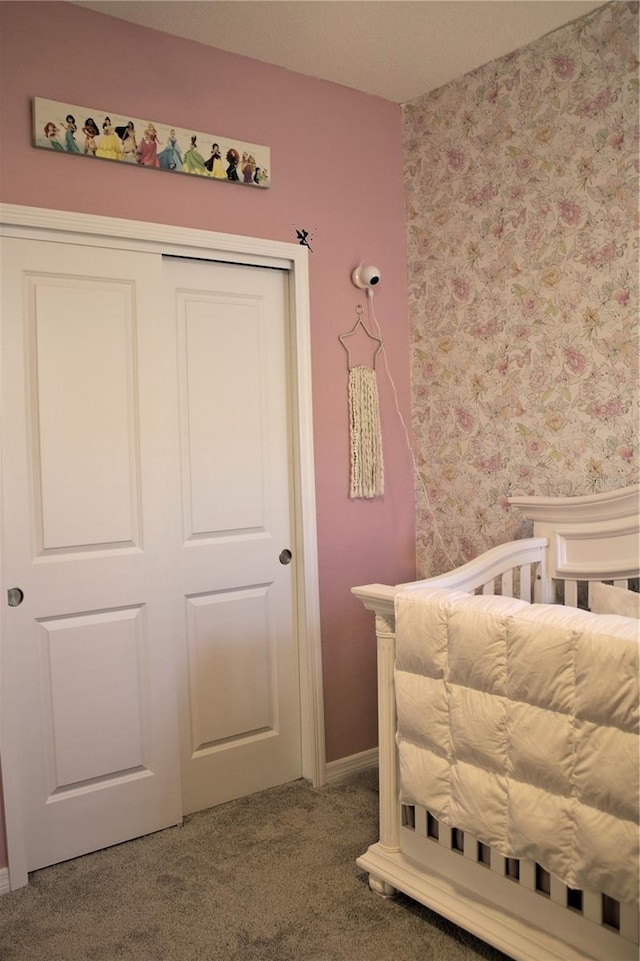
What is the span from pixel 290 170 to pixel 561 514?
1.53 m

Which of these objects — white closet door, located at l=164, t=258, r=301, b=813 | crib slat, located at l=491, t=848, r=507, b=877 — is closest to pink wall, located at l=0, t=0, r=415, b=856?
white closet door, located at l=164, t=258, r=301, b=813

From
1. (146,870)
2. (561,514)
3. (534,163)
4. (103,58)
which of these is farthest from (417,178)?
(146,870)

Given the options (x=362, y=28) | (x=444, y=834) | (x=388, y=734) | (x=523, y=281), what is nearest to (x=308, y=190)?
(x=362, y=28)

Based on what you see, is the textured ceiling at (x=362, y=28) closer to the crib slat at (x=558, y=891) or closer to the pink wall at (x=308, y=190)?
the pink wall at (x=308, y=190)

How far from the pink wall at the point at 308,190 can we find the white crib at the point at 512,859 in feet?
2.11

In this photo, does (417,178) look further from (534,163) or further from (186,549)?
(186,549)

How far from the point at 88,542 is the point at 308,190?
1477 mm

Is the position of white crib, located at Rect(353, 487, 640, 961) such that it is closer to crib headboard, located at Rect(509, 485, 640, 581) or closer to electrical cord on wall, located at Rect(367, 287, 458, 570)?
crib headboard, located at Rect(509, 485, 640, 581)

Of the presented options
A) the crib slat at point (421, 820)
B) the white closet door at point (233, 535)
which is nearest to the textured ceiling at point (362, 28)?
the white closet door at point (233, 535)

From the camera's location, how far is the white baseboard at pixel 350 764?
2.96 meters

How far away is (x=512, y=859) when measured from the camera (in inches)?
72.7

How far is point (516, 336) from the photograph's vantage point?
9.19 feet

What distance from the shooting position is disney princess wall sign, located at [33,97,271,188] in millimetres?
2332

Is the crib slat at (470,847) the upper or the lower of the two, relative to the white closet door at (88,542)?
lower
